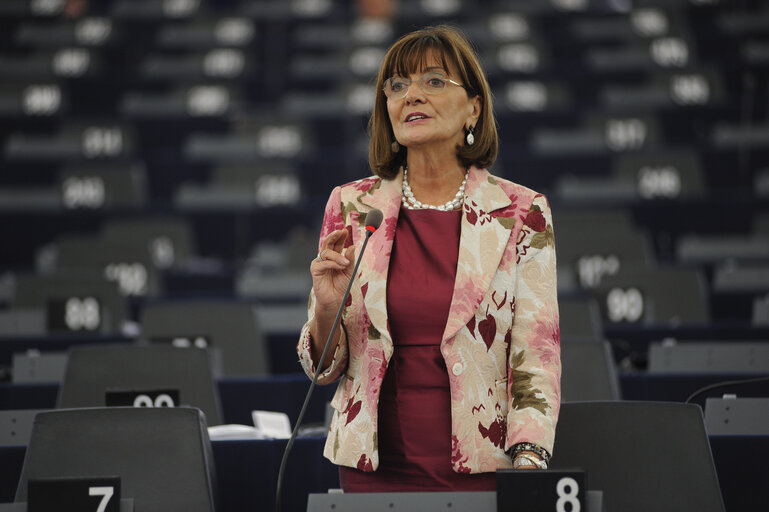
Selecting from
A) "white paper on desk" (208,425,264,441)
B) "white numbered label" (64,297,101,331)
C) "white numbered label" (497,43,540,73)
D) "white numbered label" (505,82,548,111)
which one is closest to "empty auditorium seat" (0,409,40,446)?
"white paper on desk" (208,425,264,441)

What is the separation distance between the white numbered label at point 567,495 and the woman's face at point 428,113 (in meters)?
0.64

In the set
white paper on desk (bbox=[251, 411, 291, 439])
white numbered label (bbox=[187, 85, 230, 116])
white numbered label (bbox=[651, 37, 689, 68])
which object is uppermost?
white numbered label (bbox=[651, 37, 689, 68])

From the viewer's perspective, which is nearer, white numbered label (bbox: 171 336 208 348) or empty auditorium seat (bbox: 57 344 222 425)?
empty auditorium seat (bbox: 57 344 222 425)

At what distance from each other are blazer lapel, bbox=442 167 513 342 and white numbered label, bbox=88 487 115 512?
1.82 feet

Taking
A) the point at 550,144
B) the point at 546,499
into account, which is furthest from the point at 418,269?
the point at 550,144

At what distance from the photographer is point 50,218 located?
7297mm

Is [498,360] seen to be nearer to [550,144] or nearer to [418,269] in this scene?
[418,269]

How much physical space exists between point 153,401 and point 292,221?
4807 millimetres

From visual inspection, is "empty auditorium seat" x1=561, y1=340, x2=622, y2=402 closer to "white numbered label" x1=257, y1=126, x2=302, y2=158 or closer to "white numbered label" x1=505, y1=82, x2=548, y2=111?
"white numbered label" x1=257, y1=126, x2=302, y2=158

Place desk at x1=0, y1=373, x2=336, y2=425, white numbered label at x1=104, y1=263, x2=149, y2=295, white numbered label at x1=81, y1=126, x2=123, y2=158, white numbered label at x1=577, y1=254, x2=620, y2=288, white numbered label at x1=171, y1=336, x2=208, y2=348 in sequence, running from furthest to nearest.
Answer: white numbered label at x1=81, y1=126, x2=123, y2=158, white numbered label at x1=104, y1=263, x2=149, y2=295, white numbered label at x1=577, y1=254, x2=620, y2=288, white numbered label at x1=171, y1=336, x2=208, y2=348, desk at x1=0, y1=373, x2=336, y2=425

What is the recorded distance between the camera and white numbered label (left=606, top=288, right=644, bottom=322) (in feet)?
14.1

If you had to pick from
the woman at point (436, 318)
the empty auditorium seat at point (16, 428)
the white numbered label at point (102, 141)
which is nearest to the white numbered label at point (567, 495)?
the woman at point (436, 318)

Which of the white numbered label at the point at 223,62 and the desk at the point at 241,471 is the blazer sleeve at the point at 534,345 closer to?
the desk at the point at 241,471

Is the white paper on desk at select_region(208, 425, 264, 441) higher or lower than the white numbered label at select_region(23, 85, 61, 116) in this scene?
lower
